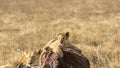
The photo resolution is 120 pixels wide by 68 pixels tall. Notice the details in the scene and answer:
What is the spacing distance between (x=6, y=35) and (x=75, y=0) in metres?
9.85

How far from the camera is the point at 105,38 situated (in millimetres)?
10586

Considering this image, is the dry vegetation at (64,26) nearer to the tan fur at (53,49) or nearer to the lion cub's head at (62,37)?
the lion cub's head at (62,37)

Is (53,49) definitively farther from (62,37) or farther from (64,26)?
(64,26)

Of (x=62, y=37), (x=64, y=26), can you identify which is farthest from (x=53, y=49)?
(x=64, y=26)

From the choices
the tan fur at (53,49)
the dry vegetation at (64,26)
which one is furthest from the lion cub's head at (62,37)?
the dry vegetation at (64,26)

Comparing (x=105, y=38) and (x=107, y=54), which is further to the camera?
(x=105, y=38)

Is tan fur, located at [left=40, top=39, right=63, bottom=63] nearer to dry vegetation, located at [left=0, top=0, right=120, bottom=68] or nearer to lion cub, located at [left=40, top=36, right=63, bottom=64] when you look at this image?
lion cub, located at [left=40, top=36, right=63, bottom=64]

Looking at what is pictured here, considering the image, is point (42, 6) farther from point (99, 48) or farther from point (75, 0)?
point (99, 48)

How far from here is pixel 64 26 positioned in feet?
44.8

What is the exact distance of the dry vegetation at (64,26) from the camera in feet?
28.8

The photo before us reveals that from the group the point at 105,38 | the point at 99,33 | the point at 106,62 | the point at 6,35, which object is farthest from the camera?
the point at 6,35

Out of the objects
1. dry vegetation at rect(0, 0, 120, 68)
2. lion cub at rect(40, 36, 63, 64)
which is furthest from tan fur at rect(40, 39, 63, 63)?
dry vegetation at rect(0, 0, 120, 68)

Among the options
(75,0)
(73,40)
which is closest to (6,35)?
(73,40)

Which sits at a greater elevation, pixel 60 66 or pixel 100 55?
pixel 60 66
